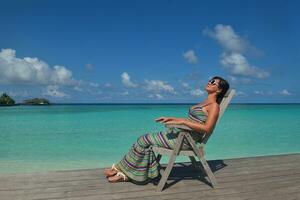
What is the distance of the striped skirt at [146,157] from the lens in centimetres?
362

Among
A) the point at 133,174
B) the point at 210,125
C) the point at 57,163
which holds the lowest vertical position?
the point at 57,163

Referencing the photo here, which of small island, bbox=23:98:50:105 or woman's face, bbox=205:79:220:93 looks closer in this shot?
woman's face, bbox=205:79:220:93

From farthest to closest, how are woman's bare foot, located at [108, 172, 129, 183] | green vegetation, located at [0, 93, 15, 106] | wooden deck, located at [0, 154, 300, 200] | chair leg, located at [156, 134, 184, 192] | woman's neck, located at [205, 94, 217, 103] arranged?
green vegetation, located at [0, 93, 15, 106] → woman's neck, located at [205, 94, 217, 103] → woman's bare foot, located at [108, 172, 129, 183] → chair leg, located at [156, 134, 184, 192] → wooden deck, located at [0, 154, 300, 200]

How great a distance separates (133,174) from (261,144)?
32.4 ft

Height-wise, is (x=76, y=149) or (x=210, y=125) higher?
(x=210, y=125)

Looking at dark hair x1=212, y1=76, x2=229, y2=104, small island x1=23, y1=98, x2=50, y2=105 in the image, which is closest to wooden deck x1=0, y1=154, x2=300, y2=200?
dark hair x1=212, y1=76, x2=229, y2=104

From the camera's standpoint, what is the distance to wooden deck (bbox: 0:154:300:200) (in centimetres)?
328

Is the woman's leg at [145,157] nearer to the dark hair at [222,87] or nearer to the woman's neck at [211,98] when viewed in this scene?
the woman's neck at [211,98]

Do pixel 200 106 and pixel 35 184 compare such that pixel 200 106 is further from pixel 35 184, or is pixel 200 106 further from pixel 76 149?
pixel 76 149

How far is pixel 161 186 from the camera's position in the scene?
135 inches

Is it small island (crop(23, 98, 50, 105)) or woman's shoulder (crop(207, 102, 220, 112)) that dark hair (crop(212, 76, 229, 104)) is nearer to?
woman's shoulder (crop(207, 102, 220, 112))

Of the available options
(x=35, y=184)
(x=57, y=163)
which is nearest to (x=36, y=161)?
(x=57, y=163)

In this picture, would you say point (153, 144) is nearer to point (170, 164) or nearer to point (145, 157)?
point (145, 157)

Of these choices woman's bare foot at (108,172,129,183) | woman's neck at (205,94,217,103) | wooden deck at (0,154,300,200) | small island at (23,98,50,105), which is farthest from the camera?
small island at (23,98,50,105)
